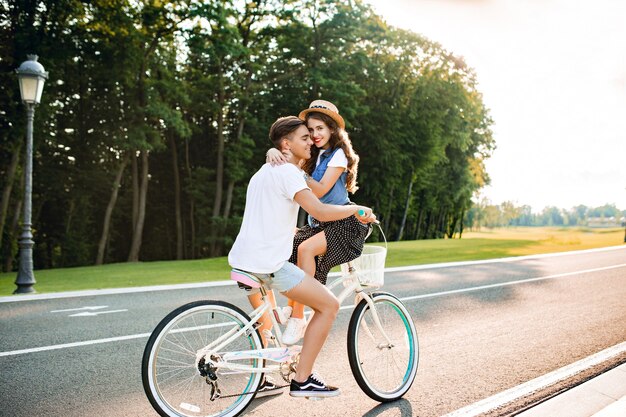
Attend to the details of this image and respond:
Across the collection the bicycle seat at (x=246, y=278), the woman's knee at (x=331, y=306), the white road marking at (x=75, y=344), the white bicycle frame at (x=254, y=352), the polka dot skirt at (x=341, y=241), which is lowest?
the white road marking at (x=75, y=344)

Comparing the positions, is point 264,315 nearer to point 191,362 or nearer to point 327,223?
point 191,362

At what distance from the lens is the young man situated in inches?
141

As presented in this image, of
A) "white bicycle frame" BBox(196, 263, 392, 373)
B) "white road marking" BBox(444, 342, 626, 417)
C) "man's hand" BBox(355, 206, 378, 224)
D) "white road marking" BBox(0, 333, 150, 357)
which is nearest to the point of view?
"white bicycle frame" BBox(196, 263, 392, 373)

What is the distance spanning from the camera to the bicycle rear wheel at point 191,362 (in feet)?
11.1

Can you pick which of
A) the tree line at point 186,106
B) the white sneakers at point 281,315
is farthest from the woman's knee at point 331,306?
the tree line at point 186,106

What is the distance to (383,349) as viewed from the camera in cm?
435

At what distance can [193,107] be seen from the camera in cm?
2978

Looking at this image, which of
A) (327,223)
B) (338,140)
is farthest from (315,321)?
(338,140)

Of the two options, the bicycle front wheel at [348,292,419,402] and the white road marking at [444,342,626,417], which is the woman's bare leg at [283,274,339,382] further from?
the white road marking at [444,342,626,417]

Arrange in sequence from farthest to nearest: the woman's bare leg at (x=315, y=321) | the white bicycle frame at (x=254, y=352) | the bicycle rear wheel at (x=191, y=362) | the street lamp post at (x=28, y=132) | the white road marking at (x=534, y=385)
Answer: the street lamp post at (x=28, y=132) → the white road marking at (x=534, y=385) → the woman's bare leg at (x=315, y=321) → the white bicycle frame at (x=254, y=352) → the bicycle rear wheel at (x=191, y=362)

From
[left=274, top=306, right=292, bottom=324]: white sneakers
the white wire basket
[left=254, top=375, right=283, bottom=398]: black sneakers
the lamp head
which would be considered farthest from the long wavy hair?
the lamp head

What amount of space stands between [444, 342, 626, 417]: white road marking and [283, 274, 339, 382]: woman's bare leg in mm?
1049

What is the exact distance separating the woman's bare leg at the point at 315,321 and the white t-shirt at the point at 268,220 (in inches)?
12.1

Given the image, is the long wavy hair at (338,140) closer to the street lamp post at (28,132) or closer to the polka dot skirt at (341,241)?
the polka dot skirt at (341,241)
